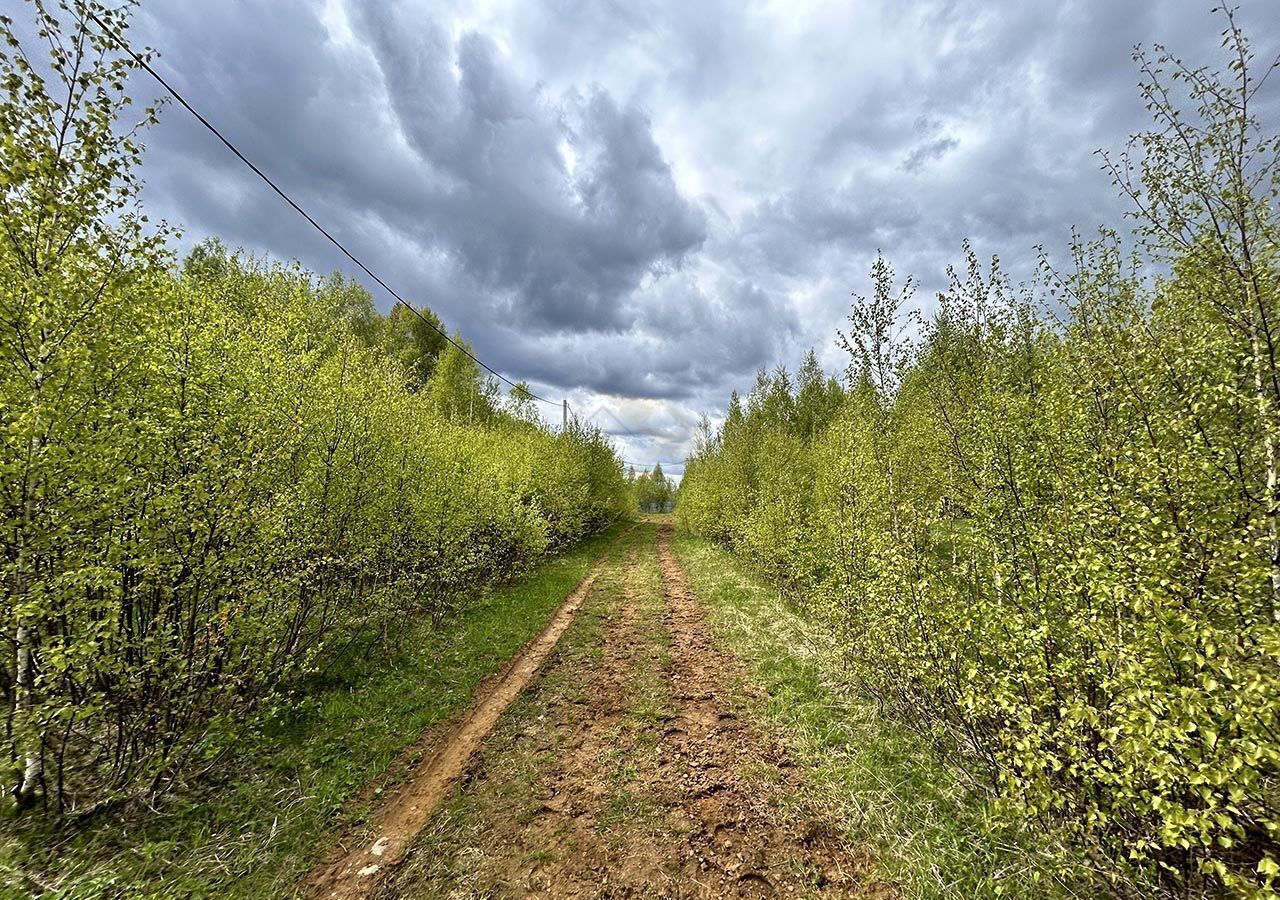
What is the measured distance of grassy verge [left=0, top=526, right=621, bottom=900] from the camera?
342cm

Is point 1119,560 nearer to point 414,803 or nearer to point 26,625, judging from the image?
point 414,803

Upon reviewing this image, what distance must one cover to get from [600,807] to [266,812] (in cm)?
334

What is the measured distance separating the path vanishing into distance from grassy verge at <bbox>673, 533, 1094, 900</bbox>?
0.27 m

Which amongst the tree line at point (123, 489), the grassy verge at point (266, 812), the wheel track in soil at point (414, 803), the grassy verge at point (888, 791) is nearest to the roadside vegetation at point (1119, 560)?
the grassy verge at point (888, 791)

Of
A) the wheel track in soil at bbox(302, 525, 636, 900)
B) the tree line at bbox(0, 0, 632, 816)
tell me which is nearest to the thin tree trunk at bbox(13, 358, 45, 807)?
the tree line at bbox(0, 0, 632, 816)

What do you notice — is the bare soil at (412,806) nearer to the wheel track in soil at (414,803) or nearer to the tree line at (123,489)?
the wheel track in soil at (414,803)

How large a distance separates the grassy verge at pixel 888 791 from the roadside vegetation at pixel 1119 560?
0.24m

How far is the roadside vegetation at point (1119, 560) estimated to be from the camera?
242cm

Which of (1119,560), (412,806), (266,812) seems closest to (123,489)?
(266,812)

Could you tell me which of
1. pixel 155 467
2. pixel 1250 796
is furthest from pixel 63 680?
pixel 1250 796

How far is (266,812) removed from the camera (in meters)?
4.33

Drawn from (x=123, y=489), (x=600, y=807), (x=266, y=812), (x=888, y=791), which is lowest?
(x=266, y=812)

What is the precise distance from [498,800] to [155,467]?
473cm

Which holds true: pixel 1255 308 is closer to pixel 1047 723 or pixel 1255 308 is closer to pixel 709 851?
pixel 1047 723
